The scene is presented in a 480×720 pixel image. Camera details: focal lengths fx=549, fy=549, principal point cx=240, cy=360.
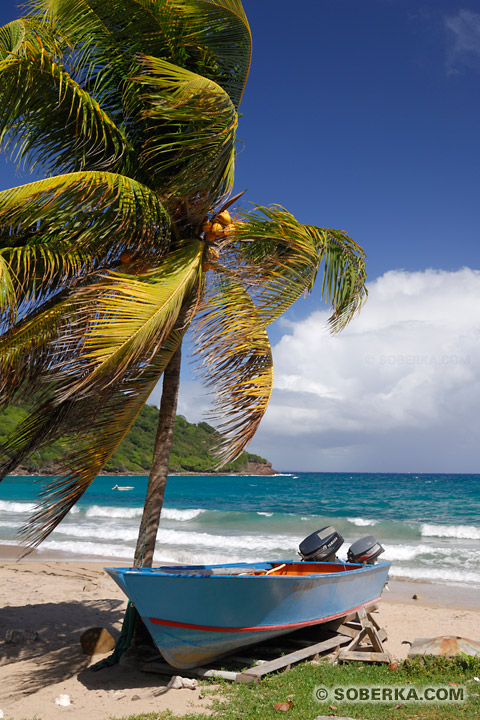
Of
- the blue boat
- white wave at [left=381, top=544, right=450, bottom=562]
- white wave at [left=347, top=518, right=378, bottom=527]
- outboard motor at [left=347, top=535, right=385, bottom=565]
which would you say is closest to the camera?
the blue boat

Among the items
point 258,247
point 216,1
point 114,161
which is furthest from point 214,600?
point 216,1

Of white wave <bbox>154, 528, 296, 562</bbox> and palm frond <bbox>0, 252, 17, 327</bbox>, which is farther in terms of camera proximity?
white wave <bbox>154, 528, 296, 562</bbox>

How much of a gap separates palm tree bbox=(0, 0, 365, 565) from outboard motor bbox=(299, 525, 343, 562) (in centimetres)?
327

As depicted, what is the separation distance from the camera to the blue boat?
19.7 feet

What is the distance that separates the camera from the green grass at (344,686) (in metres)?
5.20

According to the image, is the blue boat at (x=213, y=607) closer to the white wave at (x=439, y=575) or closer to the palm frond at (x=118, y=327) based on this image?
the palm frond at (x=118, y=327)

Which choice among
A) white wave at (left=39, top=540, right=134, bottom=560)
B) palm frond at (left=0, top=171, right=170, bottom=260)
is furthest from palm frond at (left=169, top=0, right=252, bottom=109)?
white wave at (left=39, top=540, right=134, bottom=560)

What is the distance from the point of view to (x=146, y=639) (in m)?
6.93

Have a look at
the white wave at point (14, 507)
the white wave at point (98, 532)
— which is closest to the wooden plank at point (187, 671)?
the white wave at point (98, 532)

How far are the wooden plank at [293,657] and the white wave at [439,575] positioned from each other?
25.5 feet

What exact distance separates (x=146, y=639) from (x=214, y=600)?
147 centimetres

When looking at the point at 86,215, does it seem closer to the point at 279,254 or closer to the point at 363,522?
the point at 279,254

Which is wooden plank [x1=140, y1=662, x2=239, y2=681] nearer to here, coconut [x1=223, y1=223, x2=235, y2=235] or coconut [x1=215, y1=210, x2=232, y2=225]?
coconut [x1=223, y1=223, x2=235, y2=235]

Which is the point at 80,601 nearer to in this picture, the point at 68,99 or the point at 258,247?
the point at 258,247
